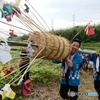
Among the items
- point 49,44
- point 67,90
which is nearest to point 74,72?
point 67,90

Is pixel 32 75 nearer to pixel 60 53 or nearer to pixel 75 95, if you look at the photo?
pixel 75 95

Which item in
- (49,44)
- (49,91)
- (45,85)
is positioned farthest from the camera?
(45,85)

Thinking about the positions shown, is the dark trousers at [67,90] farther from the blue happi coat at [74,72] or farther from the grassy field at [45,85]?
the grassy field at [45,85]

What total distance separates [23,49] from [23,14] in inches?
11.8

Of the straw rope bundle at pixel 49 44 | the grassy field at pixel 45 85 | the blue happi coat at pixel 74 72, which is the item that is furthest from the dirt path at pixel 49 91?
the straw rope bundle at pixel 49 44

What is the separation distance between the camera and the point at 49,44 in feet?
8.04

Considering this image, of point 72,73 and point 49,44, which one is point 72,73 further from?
A: point 49,44

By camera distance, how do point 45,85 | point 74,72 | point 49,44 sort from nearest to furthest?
point 49,44 < point 74,72 < point 45,85

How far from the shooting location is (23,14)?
2410mm

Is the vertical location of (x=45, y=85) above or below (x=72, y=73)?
below

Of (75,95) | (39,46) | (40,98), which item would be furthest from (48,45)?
(40,98)

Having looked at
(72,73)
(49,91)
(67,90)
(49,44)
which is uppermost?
(49,44)

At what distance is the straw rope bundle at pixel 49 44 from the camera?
96.0 inches

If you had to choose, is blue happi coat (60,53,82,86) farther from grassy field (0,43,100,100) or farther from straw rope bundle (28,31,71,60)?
straw rope bundle (28,31,71,60)
